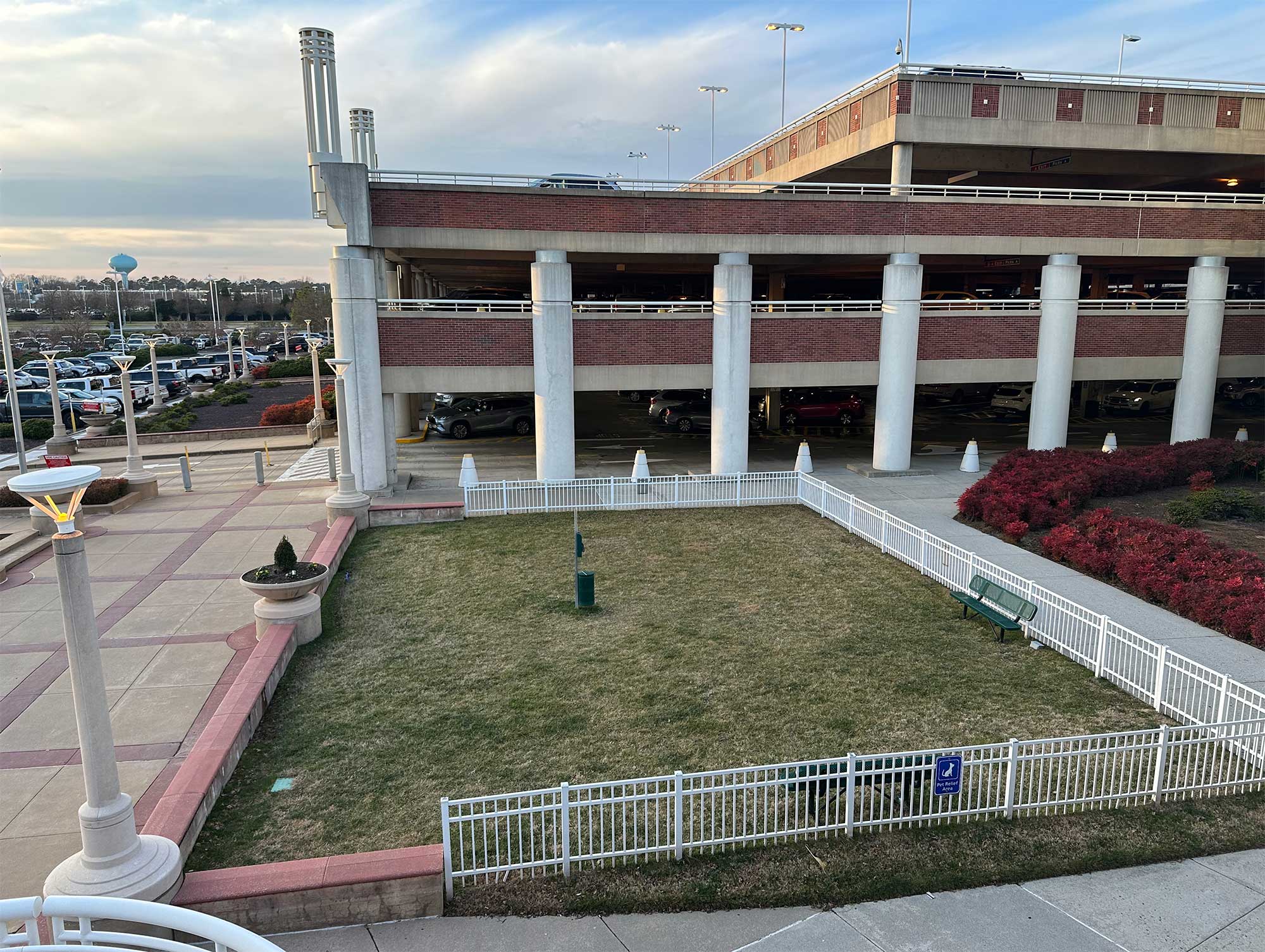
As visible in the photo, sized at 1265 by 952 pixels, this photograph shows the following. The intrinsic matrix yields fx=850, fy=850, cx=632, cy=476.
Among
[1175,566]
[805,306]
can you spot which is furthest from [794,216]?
[1175,566]

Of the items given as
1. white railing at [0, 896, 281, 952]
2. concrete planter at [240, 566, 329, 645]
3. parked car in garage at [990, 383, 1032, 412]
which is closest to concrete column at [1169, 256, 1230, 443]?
parked car in garage at [990, 383, 1032, 412]

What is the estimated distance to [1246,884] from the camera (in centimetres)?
690

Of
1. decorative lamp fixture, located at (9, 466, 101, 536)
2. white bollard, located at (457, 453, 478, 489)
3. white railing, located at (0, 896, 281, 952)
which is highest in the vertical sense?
decorative lamp fixture, located at (9, 466, 101, 536)

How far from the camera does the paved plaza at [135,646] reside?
26.6ft

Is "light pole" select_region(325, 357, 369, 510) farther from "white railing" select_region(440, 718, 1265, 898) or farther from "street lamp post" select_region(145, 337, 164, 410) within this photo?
"street lamp post" select_region(145, 337, 164, 410)

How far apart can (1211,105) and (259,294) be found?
15384 cm

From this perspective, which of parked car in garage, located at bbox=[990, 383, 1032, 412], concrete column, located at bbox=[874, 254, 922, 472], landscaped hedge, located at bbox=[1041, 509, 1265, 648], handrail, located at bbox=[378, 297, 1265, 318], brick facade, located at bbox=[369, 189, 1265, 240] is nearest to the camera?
landscaped hedge, located at bbox=[1041, 509, 1265, 648]

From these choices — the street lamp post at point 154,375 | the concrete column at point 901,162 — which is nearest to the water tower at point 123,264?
the street lamp post at point 154,375

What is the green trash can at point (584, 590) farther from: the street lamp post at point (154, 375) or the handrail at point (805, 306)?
the street lamp post at point (154, 375)

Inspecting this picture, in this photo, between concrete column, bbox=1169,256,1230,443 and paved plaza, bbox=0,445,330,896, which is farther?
concrete column, bbox=1169,256,1230,443

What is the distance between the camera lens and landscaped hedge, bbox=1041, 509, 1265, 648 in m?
12.2

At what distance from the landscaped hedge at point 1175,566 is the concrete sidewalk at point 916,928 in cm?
657

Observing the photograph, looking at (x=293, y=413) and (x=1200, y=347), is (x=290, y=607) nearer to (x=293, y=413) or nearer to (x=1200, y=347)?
(x=293, y=413)

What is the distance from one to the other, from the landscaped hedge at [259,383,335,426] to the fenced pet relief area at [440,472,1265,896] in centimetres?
2776
